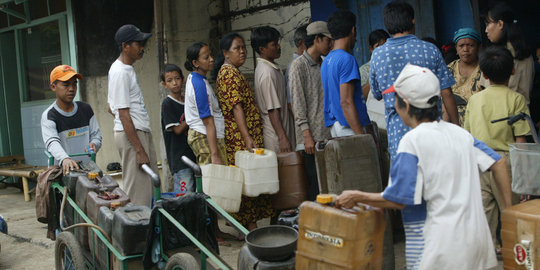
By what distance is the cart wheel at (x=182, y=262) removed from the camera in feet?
9.89

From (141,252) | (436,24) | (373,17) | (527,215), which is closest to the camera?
(527,215)

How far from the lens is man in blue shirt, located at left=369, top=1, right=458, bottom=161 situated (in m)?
3.63

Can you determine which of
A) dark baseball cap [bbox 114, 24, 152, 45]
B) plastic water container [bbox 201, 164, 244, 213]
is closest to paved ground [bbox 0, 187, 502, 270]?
plastic water container [bbox 201, 164, 244, 213]

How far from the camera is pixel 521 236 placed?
8.70 feet

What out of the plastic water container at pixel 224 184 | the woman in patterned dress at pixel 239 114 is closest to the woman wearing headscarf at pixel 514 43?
the woman in patterned dress at pixel 239 114

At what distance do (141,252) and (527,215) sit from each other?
7.82 ft

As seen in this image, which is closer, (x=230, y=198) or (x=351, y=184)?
(x=351, y=184)

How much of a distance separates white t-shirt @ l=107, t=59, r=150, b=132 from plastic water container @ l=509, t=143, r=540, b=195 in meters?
3.24

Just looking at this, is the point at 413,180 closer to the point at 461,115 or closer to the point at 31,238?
the point at 461,115

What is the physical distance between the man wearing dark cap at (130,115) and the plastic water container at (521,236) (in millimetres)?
3189

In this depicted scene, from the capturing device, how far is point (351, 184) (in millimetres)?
3717

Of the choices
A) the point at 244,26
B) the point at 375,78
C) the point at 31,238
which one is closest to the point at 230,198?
the point at 375,78

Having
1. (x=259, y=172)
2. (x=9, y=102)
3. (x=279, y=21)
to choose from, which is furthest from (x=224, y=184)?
(x=9, y=102)

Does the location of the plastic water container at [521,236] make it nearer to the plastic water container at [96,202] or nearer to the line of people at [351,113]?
the line of people at [351,113]
